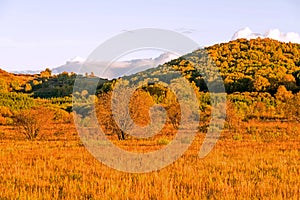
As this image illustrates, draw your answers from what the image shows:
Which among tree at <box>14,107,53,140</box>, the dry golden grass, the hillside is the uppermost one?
the hillside

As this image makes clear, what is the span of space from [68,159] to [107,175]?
173 inches

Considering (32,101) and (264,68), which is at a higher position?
(264,68)

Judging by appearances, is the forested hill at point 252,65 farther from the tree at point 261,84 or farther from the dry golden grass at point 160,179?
the dry golden grass at point 160,179

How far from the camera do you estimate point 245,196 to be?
8898 millimetres

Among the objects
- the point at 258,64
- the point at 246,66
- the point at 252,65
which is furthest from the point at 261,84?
the point at 258,64

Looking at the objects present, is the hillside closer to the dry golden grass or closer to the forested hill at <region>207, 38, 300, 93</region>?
the forested hill at <region>207, 38, 300, 93</region>

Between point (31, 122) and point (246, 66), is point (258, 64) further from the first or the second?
point (31, 122)

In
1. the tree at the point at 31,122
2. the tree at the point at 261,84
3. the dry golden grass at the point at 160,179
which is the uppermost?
the tree at the point at 261,84

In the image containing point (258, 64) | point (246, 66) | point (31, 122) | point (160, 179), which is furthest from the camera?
point (258, 64)

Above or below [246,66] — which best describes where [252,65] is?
above

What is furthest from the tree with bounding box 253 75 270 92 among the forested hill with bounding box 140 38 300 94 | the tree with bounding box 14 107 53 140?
the tree with bounding box 14 107 53 140

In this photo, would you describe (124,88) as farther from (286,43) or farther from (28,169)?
(286,43)

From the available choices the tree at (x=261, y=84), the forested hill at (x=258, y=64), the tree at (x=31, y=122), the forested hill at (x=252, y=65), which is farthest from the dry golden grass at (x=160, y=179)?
the forested hill at (x=258, y=64)

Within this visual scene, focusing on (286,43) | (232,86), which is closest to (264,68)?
(232,86)
